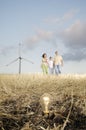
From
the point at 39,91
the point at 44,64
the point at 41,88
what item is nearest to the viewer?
the point at 39,91

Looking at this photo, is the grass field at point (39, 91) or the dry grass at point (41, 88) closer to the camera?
the grass field at point (39, 91)

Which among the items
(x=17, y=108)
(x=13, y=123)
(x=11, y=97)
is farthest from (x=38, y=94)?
(x=13, y=123)

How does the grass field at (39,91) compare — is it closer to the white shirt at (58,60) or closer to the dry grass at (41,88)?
the dry grass at (41,88)

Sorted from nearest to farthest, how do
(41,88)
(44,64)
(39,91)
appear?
(39,91), (41,88), (44,64)

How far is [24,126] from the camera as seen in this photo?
8227 mm

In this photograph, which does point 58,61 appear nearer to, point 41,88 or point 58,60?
point 58,60

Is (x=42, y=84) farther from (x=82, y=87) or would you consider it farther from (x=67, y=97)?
(x=67, y=97)

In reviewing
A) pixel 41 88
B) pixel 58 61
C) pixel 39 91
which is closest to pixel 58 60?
pixel 58 61

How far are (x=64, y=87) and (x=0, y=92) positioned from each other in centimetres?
244

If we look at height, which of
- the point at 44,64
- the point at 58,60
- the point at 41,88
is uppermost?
the point at 58,60

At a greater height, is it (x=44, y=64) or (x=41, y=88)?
(x=44, y=64)

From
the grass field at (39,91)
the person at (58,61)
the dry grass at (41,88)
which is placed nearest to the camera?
the grass field at (39,91)

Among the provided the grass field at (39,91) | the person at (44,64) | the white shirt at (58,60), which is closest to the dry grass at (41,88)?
the grass field at (39,91)

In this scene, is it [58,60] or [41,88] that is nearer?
[41,88]
